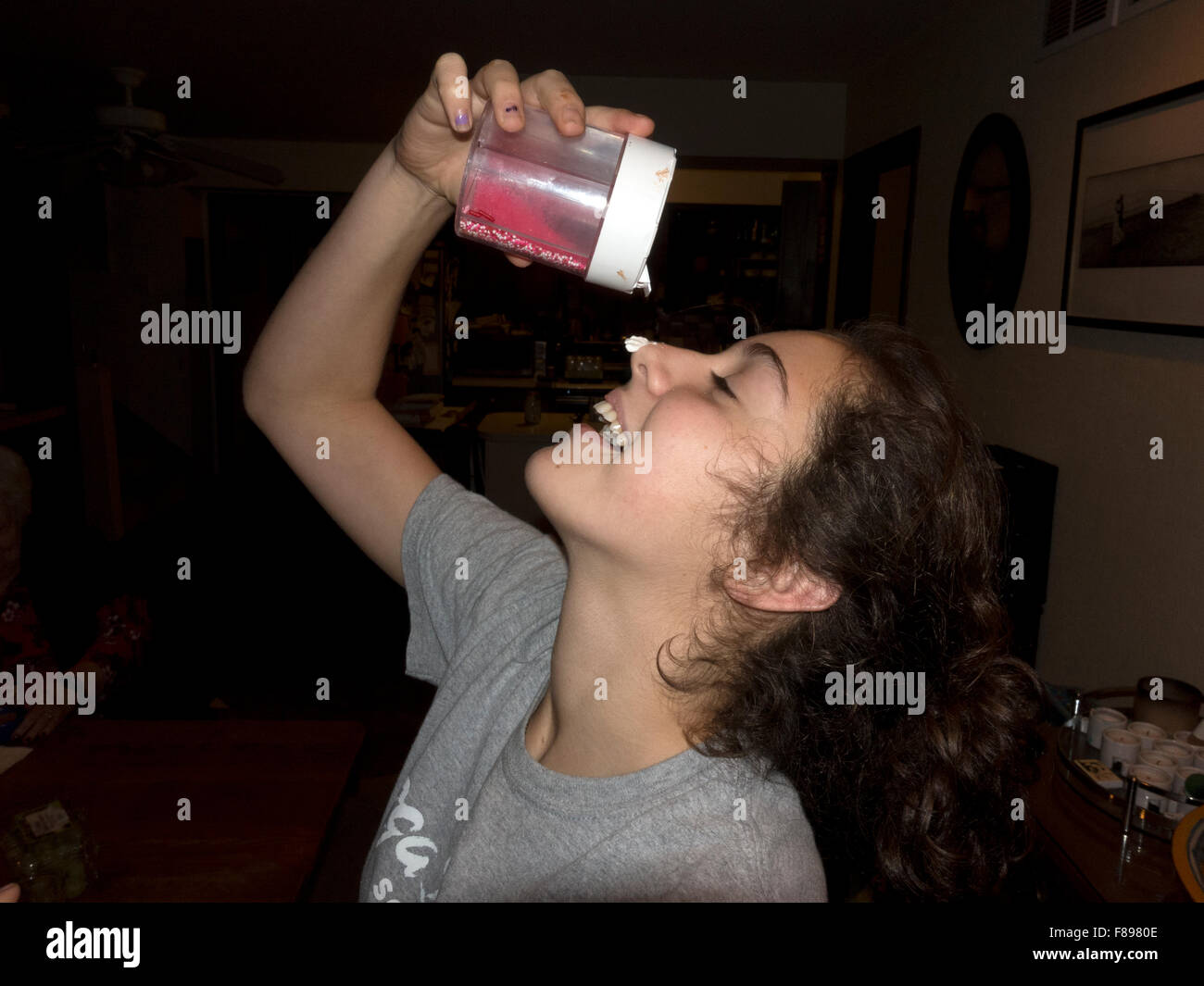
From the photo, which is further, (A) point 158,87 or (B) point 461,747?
(A) point 158,87

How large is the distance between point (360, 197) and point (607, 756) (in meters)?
0.70

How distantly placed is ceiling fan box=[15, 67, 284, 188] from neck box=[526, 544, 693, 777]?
2964mm

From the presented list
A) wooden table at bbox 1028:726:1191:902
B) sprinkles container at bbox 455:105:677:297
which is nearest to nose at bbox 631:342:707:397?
sprinkles container at bbox 455:105:677:297

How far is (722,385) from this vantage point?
2.78 feet

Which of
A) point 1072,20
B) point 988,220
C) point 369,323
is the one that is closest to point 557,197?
point 369,323

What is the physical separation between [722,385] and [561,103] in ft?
1.04

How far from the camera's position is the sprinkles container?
731 millimetres

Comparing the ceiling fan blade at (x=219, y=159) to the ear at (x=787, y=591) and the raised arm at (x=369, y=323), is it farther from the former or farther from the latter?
the ear at (x=787, y=591)

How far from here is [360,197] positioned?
37.2 inches

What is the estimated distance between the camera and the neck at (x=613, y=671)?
836mm

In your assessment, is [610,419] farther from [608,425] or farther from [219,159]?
[219,159]

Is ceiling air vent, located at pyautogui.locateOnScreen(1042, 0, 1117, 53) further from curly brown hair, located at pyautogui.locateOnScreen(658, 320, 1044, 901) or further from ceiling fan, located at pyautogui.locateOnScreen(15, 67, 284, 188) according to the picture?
ceiling fan, located at pyautogui.locateOnScreen(15, 67, 284, 188)

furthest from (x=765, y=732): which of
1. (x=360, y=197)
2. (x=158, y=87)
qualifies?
(x=158, y=87)

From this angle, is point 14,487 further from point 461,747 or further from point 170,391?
point 170,391
